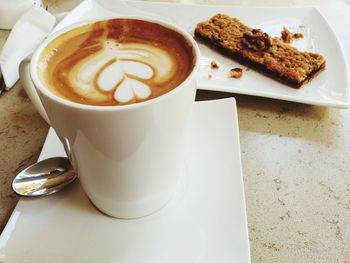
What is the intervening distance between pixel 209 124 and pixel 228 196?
0.51 feet

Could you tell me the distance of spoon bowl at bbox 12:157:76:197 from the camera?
53 centimetres

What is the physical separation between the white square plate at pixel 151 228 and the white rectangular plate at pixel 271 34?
0.81ft

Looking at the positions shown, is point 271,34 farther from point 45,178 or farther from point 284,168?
point 45,178

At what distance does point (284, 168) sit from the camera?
62cm

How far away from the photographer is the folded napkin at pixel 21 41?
0.78 meters

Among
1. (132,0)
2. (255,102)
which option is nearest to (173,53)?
(255,102)

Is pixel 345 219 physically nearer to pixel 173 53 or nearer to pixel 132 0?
pixel 173 53

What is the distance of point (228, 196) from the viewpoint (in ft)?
1.71

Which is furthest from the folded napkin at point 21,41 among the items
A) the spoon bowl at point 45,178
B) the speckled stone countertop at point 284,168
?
the spoon bowl at point 45,178

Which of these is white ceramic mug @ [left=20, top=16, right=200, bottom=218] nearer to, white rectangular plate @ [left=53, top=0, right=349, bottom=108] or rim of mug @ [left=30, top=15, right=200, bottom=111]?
rim of mug @ [left=30, top=15, right=200, bottom=111]

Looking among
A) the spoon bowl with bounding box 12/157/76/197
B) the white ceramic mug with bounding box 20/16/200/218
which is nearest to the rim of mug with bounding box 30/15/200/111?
the white ceramic mug with bounding box 20/16/200/218

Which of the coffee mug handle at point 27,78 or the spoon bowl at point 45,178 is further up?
the coffee mug handle at point 27,78

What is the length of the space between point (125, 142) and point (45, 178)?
20cm

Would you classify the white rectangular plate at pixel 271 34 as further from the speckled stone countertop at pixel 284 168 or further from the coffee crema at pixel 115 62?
the coffee crema at pixel 115 62
